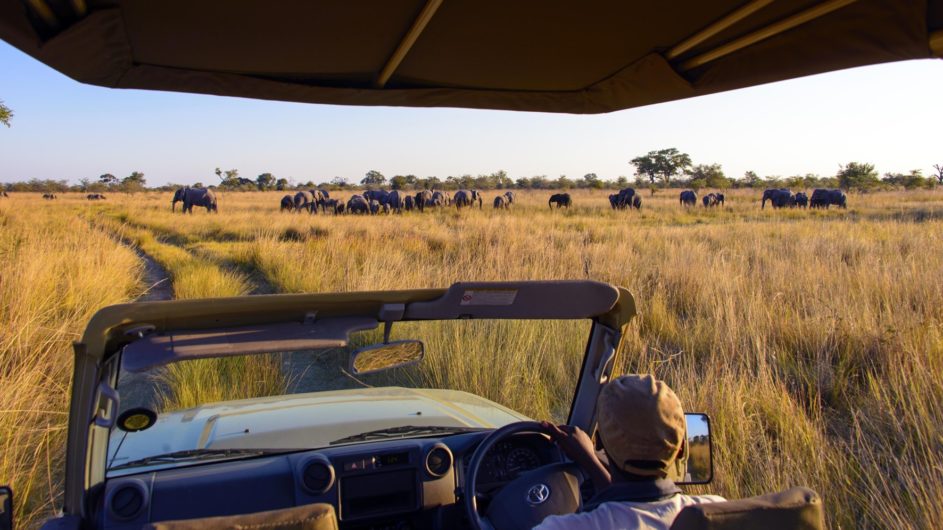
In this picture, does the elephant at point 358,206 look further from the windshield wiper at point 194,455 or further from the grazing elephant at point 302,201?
the windshield wiper at point 194,455

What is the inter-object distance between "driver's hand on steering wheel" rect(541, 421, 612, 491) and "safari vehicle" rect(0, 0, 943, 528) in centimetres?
7

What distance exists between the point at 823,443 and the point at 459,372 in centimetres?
306

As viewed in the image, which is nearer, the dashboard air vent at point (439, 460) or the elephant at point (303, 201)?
the dashboard air vent at point (439, 460)

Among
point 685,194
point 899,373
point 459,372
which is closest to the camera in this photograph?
point 899,373

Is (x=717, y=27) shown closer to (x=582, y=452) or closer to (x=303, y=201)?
(x=582, y=452)

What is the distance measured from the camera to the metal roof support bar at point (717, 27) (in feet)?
9.07

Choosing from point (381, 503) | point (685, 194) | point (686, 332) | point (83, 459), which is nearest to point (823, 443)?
point (686, 332)

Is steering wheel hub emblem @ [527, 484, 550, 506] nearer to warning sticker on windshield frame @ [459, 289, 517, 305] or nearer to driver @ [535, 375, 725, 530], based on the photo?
driver @ [535, 375, 725, 530]

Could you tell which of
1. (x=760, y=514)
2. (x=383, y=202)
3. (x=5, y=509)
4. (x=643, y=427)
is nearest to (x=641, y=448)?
(x=643, y=427)

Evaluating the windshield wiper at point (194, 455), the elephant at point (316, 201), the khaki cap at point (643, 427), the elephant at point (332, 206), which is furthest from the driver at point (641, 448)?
the elephant at point (316, 201)

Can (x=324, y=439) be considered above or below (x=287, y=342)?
below

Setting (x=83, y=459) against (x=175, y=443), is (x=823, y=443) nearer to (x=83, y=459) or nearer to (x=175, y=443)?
(x=175, y=443)

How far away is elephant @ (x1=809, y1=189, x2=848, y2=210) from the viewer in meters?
Result: 44.5

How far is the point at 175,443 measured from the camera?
2912 mm
